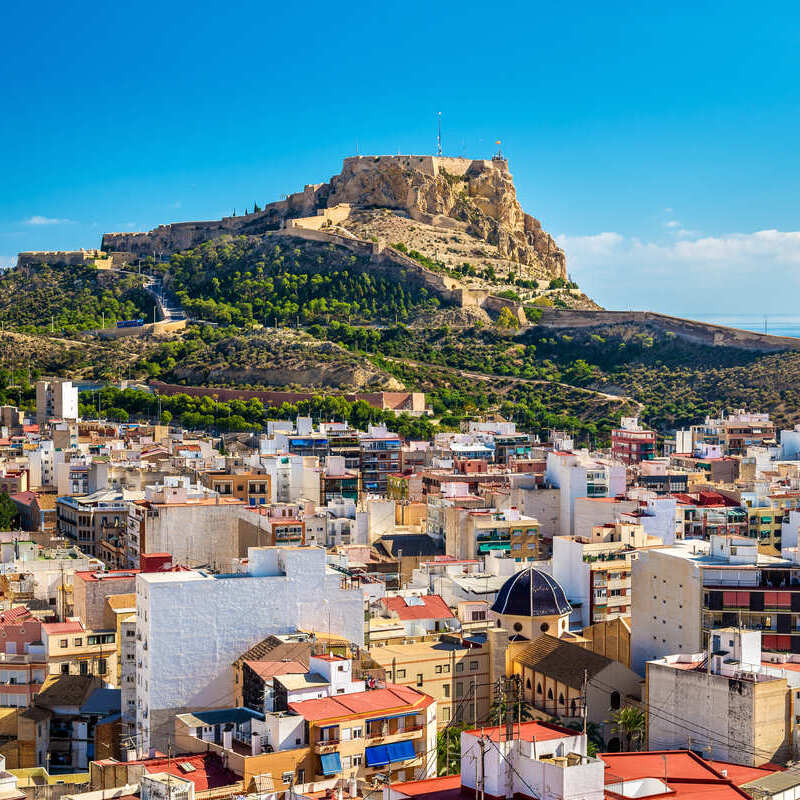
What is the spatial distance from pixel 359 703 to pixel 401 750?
985 mm

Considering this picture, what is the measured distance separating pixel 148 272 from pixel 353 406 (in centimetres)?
4436

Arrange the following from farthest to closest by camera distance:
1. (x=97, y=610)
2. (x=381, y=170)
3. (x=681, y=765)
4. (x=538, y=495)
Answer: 1. (x=381, y=170)
2. (x=538, y=495)
3. (x=97, y=610)
4. (x=681, y=765)

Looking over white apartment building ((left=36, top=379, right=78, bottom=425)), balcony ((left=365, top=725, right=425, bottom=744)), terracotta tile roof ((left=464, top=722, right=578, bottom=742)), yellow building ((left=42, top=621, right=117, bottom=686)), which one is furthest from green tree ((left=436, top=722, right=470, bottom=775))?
white apartment building ((left=36, top=379, right=78, bottom=425))

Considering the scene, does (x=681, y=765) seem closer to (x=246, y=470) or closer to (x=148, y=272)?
(x=246, y=470)

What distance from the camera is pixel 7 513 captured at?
48125 millimetres

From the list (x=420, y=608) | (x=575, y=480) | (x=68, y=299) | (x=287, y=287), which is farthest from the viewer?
(x=68, y=299)

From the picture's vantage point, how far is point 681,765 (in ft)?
65.2

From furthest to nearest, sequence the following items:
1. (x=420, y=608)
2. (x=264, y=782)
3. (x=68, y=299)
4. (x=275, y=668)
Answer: (x=68, y=299) < (x=420, y=608) < (x=275, y=668) < (x=264, y=782)

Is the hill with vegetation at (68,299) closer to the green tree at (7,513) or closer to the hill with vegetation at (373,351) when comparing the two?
the hill with vegetation at (373,351)

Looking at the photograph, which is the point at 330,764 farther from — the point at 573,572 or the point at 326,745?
the point at 573,572

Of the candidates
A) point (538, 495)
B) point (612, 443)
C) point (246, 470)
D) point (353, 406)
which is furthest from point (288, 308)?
point (538, 495)

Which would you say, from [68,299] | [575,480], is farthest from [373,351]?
[575,480]

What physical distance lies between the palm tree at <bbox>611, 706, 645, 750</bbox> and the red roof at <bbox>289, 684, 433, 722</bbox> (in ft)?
12.2

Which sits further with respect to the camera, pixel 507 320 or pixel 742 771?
pixel 507 320
